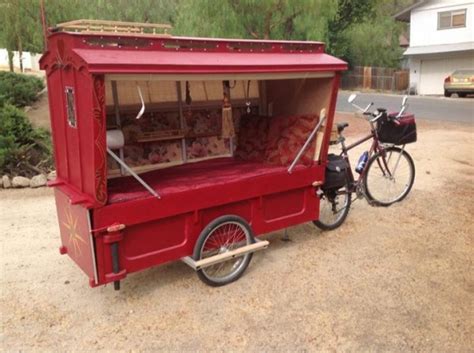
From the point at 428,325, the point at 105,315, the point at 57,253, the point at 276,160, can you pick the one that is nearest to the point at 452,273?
the point at 428,325

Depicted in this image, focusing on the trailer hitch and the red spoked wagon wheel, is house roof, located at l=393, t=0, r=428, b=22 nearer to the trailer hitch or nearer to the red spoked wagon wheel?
the red spoked wagon wheel

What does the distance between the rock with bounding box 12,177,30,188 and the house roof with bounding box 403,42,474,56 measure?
72.1 ft

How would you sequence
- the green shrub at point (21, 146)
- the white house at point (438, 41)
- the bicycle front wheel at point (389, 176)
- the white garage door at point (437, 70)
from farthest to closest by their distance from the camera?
the white garage door at point (437, 70) → the white house at point (438, 41) → the green shrub at point (21, 146) → the bicycle front wheel at point (389, 176)

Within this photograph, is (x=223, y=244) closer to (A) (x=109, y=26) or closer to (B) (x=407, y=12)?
(A) (x=109, y=26)

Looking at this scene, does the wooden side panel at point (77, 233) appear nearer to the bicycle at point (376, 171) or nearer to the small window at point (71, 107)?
the small window at point (71, 107)

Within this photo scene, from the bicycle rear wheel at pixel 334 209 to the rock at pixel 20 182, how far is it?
433cm

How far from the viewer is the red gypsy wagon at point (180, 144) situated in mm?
3107

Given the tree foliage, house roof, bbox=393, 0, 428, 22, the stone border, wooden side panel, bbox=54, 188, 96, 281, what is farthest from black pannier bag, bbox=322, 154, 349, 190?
house roof, bbox=393, 0, 428, 22

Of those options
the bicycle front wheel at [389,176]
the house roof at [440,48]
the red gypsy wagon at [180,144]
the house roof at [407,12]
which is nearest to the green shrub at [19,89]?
the red gypsy wagon at [180,144]

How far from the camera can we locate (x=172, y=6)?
2180cm

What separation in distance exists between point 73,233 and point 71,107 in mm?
940

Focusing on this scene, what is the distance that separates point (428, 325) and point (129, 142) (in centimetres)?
297

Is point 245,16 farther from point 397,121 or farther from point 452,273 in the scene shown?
point 452,273

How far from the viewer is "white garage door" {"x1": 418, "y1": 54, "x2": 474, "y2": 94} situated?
77.6ft
